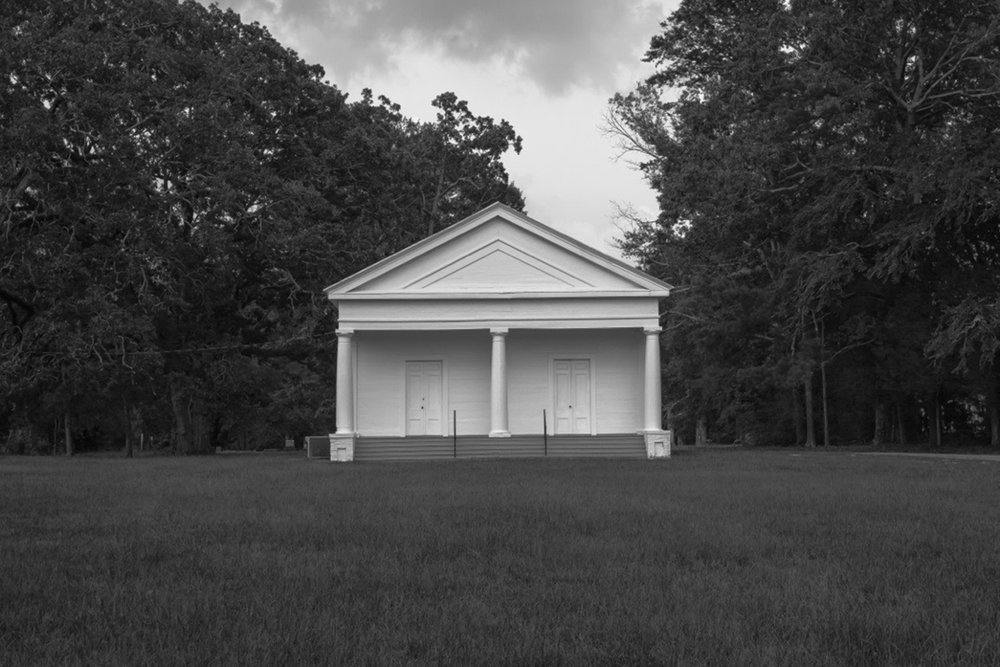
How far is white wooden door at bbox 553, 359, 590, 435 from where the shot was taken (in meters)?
31.2

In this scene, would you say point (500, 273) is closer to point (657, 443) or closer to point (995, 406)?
point (657, 443)

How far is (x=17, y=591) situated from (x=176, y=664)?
2385 mm

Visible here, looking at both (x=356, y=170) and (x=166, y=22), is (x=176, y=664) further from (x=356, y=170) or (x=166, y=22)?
(x=356, y=170)

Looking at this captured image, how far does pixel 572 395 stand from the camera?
31266 millimetres

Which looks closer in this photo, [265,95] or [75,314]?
[75,314]

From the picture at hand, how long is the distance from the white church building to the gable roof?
0.03 m

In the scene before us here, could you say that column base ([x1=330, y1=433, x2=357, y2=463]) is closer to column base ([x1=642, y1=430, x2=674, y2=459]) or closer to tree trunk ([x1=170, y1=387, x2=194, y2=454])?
column base ([x1=642, y1=430, x2=674, y2=459])

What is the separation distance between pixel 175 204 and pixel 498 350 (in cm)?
1056

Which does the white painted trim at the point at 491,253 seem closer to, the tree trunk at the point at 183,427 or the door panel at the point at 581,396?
the door panel at the point at 581,396

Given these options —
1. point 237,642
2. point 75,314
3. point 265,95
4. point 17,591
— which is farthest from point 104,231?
point 237,642

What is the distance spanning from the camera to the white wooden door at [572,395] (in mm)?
31188

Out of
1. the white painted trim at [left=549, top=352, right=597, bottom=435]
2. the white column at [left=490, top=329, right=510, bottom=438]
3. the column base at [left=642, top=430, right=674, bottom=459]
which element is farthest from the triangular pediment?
the column base at [left=642, top=430, right=674, bottom=459]

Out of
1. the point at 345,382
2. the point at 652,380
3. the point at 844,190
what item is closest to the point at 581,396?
the point at 652,380

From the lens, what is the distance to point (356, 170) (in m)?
38.2
